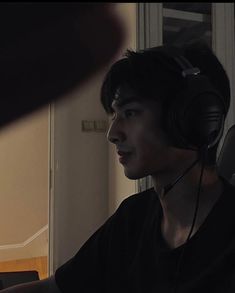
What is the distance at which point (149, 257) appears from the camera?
2.29ft

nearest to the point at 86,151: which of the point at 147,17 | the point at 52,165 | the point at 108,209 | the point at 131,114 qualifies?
the point at 52,165

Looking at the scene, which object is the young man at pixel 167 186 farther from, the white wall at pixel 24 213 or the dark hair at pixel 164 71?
the white wall at pixel 24 213

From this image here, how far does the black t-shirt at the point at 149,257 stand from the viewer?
0.60 meters

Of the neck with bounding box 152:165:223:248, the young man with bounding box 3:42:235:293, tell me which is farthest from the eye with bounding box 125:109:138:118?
the neck with bounding box 152:165:223:248

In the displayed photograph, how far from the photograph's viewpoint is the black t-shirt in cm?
60

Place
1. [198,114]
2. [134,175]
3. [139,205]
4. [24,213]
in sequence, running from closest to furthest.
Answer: [198,114] < [134,175] < [139,205] < [24,213]

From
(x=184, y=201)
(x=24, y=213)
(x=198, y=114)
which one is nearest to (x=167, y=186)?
(x=184, y=201)

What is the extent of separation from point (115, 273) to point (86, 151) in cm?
184

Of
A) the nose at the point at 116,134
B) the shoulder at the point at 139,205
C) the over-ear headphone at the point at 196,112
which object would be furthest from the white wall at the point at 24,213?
the over-ear headphone at the point at 196,112

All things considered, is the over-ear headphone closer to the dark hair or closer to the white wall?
the dark hair

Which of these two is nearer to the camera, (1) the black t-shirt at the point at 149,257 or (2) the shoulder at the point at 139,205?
(1) the black t-shirt at the point at 149,257

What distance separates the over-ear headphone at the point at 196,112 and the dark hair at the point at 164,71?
4 cm

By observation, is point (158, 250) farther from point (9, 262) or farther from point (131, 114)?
point (9, 262)

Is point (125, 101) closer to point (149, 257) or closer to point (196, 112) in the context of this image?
point (196, 112)
